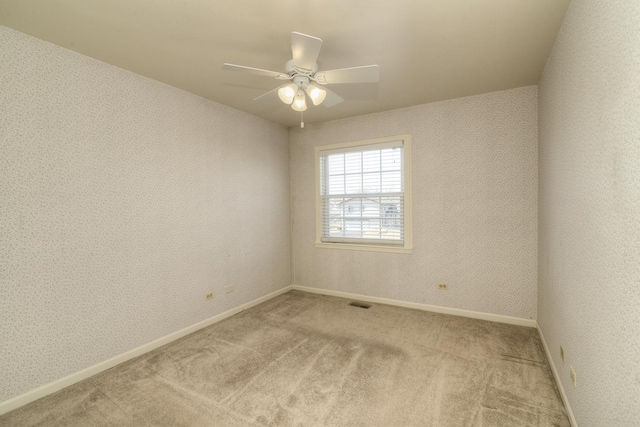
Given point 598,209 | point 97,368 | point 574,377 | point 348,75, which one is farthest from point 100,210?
point 574,377

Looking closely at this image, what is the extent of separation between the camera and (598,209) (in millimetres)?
1398

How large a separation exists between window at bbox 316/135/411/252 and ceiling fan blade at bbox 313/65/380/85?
6.31ft

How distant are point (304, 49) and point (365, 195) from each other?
2.60 metres

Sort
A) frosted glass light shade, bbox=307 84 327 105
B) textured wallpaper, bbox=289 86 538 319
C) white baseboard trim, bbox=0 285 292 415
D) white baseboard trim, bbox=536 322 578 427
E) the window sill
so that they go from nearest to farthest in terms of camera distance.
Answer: white baseboard trim, bbox=536 322 578 427 < white baseboard trim, bbox=0 285 292 415 < frosted glass light shade, bbox=307 84 327 105 < textured wallpaper, bbox=289 86 538 319 < the window sill

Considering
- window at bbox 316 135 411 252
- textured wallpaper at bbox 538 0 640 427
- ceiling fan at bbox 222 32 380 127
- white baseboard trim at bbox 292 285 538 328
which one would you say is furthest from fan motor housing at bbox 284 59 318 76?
white baseboard trim at bbox 292 285 538 328

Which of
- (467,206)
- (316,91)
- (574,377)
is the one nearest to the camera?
(574,377)

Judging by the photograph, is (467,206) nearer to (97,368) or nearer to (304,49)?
(304,49)

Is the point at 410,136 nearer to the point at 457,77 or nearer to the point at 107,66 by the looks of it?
the point at 457,77

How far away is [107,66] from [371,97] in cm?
260

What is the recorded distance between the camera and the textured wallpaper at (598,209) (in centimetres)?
110

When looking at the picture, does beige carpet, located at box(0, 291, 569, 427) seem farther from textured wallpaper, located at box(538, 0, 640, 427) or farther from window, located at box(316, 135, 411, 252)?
window, located at box(316, 135, 411, 252)

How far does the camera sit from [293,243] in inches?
190

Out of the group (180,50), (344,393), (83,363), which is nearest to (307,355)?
(344,393)

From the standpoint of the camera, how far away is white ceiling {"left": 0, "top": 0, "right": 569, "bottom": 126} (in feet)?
6.07
